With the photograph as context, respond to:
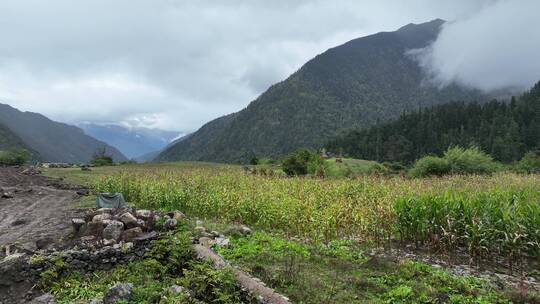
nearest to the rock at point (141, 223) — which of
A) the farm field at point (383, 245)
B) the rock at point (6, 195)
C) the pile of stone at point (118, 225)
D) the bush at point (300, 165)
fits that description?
the pile of stone at point (118, 225)

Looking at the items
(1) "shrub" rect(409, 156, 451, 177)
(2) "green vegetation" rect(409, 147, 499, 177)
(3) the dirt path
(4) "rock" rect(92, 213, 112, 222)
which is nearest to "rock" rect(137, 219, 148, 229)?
(4) "rock" rect(92, 213, 112, 222)

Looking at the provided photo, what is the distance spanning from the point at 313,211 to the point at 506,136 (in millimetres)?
82424

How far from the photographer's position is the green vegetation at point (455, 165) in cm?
3731

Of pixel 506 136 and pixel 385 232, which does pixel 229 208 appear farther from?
pixel 506 136

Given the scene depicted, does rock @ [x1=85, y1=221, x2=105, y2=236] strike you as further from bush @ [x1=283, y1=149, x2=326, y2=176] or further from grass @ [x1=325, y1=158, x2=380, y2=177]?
bush @ [x1=283, y1=149, x2=326, y2=176]

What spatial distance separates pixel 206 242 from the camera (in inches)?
400

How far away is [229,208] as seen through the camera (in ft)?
47.7

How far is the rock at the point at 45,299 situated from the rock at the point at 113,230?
8.84 feet

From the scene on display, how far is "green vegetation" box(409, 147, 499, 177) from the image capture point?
1469 inches

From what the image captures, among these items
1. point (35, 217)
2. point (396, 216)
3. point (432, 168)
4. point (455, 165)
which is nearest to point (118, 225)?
point (35, 217)

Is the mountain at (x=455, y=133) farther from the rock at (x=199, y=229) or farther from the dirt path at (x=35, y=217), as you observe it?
the rock at (x=199, y=229)

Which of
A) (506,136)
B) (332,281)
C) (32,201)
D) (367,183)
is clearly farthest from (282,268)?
(506,136)

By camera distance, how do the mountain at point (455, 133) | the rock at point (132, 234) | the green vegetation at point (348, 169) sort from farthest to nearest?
the mountain at point (455, 133), the green vegetation at point (348, 169), the rock at point (132, 234)

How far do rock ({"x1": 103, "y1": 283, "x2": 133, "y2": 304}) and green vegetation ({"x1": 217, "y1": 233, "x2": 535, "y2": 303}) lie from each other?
2294mm
